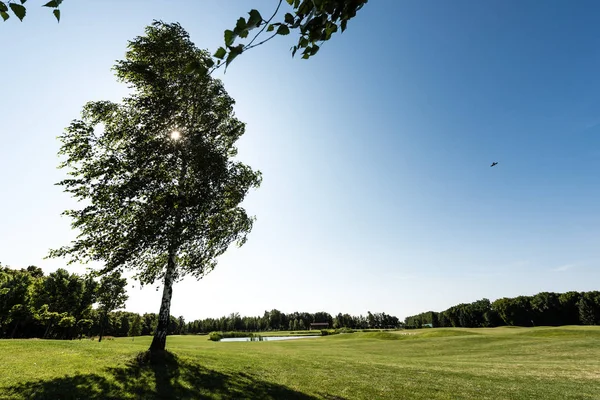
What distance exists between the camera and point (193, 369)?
558 inches

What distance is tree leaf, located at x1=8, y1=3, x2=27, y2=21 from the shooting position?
2.84m

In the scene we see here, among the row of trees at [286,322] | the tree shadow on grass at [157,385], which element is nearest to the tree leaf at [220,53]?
the tree shadow on grass at [157,385]

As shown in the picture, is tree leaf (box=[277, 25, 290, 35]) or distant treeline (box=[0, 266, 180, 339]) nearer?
tree leaf (box=[277, 25, 290, 35])

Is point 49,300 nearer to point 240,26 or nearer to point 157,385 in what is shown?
point 157,385

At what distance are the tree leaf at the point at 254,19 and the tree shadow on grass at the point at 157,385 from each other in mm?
11906

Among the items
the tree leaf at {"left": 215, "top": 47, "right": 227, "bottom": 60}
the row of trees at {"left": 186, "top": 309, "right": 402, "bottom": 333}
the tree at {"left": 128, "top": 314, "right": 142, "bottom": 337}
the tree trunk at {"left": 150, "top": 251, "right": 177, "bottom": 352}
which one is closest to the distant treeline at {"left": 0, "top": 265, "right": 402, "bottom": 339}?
the tree at {"left": 128, "top": 314, "right": 142, "bottom": 337}

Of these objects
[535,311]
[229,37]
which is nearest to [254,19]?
[229,37]

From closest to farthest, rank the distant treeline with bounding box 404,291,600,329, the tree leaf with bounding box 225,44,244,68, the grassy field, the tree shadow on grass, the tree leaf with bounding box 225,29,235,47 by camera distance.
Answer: the tree leaf with bounding box 225,29,235,47, the tree leaf with bounding box 225,44,244,68, the tree shadow on grass, the grassy field, the distant treeline with bounding box 404,291,600,329

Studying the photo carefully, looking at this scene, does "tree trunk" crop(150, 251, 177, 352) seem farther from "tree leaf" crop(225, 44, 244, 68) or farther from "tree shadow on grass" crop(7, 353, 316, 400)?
"tree leaf" crop(225, 44, 244, 68)

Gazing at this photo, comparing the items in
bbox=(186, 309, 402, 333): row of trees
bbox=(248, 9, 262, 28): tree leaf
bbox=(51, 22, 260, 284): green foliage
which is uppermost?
bbox=(51, 22, 260, 284): green foliage

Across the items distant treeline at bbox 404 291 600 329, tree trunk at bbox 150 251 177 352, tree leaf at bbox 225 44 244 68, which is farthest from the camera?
distant treeline at bbox 404 291 600 329

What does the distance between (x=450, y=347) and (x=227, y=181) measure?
122 ft

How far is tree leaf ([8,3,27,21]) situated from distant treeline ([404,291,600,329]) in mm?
139848

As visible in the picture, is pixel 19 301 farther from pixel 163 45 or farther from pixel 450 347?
pixel 450 347
